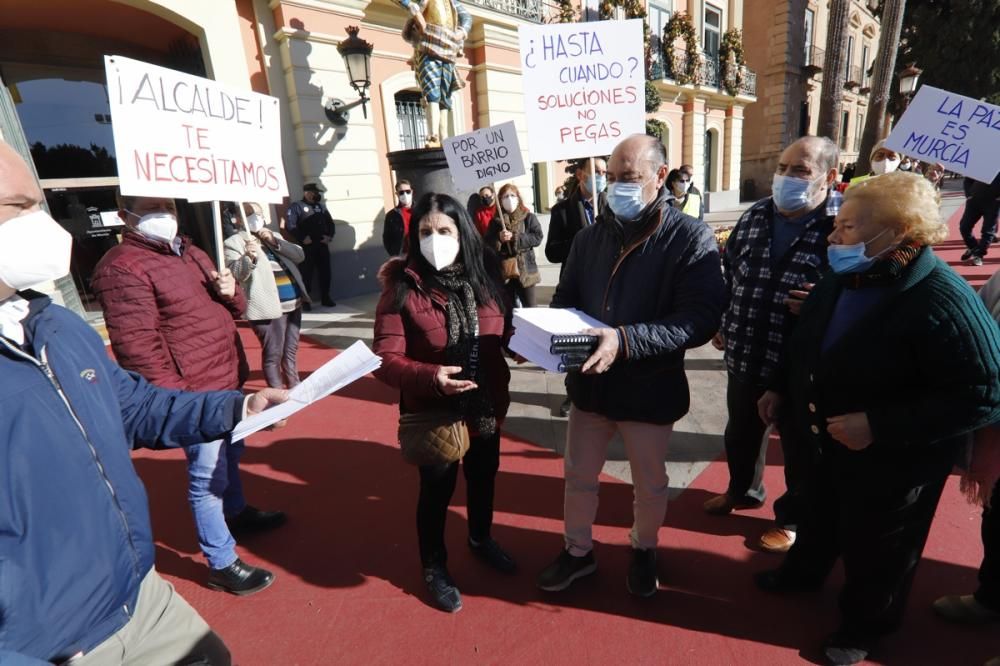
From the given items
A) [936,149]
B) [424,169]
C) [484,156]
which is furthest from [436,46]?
[936,149]

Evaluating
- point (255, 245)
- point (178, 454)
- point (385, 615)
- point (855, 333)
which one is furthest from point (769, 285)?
point (178, 454)

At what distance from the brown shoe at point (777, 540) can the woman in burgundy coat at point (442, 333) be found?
148 cm

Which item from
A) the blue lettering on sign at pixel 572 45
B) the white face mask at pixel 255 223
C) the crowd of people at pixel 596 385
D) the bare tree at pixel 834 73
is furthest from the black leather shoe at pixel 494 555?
the bare tree at pixel 834 73

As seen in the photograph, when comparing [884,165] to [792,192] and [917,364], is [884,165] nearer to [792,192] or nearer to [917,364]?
[792,192]

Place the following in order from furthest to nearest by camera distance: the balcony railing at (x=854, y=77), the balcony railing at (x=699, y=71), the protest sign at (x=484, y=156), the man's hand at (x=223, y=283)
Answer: the balcony railing at (x=854, y=77)
the balcony railing at (x=699, y=71)
the protest sign at (x=484, y=156)
the man's hand at (x=223, y=283)

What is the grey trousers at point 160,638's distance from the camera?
1.27 meters

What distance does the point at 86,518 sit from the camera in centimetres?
117

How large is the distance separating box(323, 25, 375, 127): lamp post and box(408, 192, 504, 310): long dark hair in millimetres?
7111

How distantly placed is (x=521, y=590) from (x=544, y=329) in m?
1.34

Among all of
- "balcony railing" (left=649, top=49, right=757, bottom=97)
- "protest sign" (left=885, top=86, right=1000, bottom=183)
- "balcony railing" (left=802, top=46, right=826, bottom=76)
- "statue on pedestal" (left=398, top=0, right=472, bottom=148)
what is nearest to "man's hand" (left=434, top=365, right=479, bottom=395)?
"protest sign" (left=885, top=86, right=1000, bottom=183)

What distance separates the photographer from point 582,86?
3.05 metres

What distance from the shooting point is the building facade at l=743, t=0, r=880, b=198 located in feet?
71.9

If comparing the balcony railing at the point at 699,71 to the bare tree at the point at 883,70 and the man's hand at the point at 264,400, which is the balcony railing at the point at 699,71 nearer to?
the bare tree at the point at 883,70

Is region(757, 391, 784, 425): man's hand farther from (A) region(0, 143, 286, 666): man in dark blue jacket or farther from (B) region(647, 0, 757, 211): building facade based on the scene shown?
(B) region(647, 0, 757, 211): building facade
